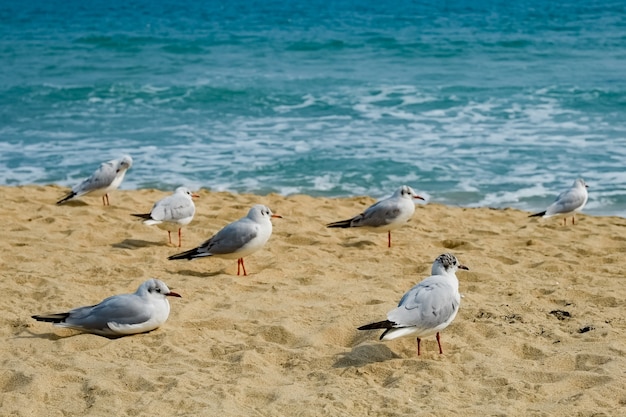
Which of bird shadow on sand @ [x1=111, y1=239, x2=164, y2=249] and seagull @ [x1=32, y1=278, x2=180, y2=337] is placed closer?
seagull @ [x1=32, y1=278, x2=180, y2=337]

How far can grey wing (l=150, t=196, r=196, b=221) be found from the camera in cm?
848

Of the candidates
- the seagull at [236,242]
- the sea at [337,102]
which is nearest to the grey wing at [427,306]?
the seagull at [236,242]

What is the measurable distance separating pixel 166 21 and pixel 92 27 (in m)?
2.86

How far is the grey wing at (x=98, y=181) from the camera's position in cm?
1007

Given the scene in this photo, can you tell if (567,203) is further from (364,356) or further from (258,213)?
(364,356)

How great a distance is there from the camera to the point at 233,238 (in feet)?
24.9

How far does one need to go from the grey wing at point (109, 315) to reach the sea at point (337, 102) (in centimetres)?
643

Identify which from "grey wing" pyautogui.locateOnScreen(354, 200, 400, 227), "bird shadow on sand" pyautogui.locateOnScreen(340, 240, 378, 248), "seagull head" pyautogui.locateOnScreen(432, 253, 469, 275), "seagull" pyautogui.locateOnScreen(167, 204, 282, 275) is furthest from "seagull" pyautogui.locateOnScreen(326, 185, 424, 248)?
"seagull head" pyautogui.locateOnScreen(432, 253, 469, 275)

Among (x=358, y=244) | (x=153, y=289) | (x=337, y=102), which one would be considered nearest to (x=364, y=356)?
(x=153, y=289)

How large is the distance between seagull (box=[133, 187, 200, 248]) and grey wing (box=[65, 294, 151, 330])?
247 centimetres

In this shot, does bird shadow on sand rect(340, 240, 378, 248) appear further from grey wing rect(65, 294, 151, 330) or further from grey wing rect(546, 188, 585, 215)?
grey wing rect(65, 294, 151, 330)

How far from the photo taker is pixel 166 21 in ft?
112

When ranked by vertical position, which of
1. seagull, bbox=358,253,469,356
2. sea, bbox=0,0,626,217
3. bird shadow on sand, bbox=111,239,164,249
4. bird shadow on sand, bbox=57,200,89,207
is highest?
seagull, bbox=358,253,469,356

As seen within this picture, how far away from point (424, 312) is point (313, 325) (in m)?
1.09
